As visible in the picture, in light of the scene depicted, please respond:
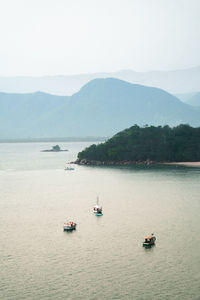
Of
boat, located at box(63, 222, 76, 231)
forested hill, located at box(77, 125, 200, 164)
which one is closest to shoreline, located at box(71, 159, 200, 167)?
forested hill, located at box(77, 125, 200, 164)

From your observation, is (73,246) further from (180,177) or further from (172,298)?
(180,177)

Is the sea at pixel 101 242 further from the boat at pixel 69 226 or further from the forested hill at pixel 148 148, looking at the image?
the forested hill at pixel 148 148

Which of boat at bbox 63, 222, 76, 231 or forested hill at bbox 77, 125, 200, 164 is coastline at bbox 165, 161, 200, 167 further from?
boat at bbox 63, 222, 76, 231

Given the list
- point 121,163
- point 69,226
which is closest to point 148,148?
point 121,163

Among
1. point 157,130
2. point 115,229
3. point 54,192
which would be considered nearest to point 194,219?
point 115,229

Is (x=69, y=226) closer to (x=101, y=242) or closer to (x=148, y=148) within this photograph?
(x=101, y=242)

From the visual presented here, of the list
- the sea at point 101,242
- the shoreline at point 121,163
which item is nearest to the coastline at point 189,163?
→ the shoreline at point 121,163

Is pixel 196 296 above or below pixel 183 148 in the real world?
below
